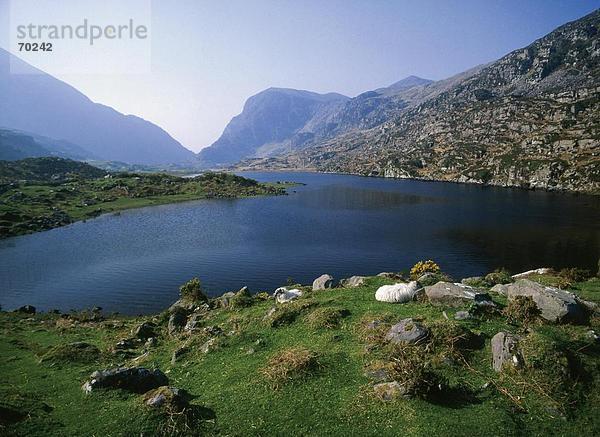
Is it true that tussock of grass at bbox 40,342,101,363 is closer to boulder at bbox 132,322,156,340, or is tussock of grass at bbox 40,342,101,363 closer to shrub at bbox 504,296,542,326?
boulder at bbox 132,322,156,340

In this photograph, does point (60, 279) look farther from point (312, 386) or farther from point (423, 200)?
point (423, 200)

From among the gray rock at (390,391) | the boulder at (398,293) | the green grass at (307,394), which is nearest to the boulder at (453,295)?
the green grass at (307,394)

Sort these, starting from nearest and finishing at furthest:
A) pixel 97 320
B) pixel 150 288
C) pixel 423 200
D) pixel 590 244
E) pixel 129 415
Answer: pixel 129 415
pixel 97 320
pixel 150 288
pixel 590 244
pixel 423 200

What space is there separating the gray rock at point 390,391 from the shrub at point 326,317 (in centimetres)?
784

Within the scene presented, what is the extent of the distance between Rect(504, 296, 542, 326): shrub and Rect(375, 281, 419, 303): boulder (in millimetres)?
6896

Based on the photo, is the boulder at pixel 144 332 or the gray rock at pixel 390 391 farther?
the boulder at pixel 144 332

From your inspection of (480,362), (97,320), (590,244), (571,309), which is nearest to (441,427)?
(480,362)

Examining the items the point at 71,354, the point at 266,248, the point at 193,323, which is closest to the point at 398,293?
the point at 193,323

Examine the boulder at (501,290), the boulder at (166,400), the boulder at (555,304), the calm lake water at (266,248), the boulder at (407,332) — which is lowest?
the calm lake water at (266,248)

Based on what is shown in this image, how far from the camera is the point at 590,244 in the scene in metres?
78.5

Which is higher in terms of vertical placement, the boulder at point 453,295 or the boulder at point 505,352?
the boulder at point 453,295

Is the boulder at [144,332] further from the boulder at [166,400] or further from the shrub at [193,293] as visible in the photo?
the boulder at [166,400]

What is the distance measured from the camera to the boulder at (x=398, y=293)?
27.8 meters

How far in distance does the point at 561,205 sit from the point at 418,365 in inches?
5804
